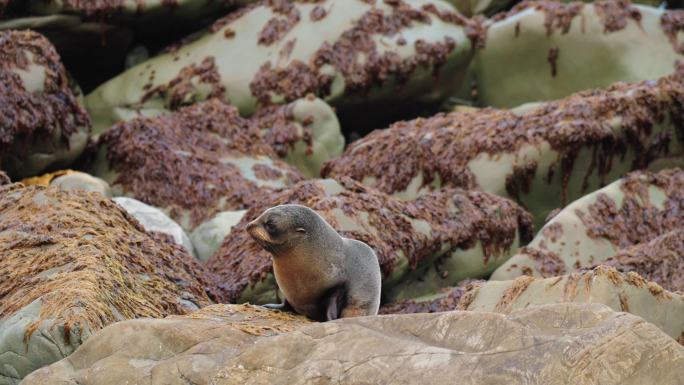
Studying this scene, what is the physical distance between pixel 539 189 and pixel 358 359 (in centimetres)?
809

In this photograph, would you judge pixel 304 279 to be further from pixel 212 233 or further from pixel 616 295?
pixel 212 233

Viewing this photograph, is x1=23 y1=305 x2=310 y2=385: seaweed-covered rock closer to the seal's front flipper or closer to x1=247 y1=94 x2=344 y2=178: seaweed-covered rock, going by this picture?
the seal's front flipper

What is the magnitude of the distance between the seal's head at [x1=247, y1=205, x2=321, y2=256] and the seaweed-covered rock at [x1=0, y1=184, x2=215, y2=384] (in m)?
0.71

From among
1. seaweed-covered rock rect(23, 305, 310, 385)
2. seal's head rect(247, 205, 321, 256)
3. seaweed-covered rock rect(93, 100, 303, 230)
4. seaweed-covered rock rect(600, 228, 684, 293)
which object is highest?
seaweed-covered rock rect(23, 305, 310, 385)

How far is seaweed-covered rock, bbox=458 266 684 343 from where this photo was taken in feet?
24.3

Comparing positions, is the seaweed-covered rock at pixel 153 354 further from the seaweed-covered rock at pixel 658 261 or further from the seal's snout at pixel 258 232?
the seaweed-covered rock at pixel 658 261

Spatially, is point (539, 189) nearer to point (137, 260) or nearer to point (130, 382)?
point (137, 260)

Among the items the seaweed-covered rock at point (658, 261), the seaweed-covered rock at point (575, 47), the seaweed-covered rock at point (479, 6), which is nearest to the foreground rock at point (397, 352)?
the seaweed-covered rock at point (658, 261)

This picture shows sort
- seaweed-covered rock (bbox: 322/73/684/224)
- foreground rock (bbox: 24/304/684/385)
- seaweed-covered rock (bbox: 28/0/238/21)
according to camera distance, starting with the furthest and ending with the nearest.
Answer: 1. seaweed-covered rock (bbox: 28/0/238/21)
2. seaweed-covered rock (bbox: 322/73/684/224)
3. foreground rock (bbox: 24/304/684/385)

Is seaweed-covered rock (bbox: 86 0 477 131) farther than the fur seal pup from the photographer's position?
Yes

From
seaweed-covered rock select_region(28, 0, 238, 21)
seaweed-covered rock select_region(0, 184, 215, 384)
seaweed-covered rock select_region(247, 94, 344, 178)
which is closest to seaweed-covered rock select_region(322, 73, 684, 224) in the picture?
A: seaweed-covered rock select_region(247, 94, 344, 178)

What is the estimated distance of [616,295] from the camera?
7.47m

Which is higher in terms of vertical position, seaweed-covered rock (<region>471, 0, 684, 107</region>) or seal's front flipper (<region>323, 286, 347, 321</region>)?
seal's front flipper (<region>323, 286, 347, 321</region>)

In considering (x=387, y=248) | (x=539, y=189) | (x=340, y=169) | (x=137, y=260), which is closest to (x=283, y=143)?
(x=340, y=169)
